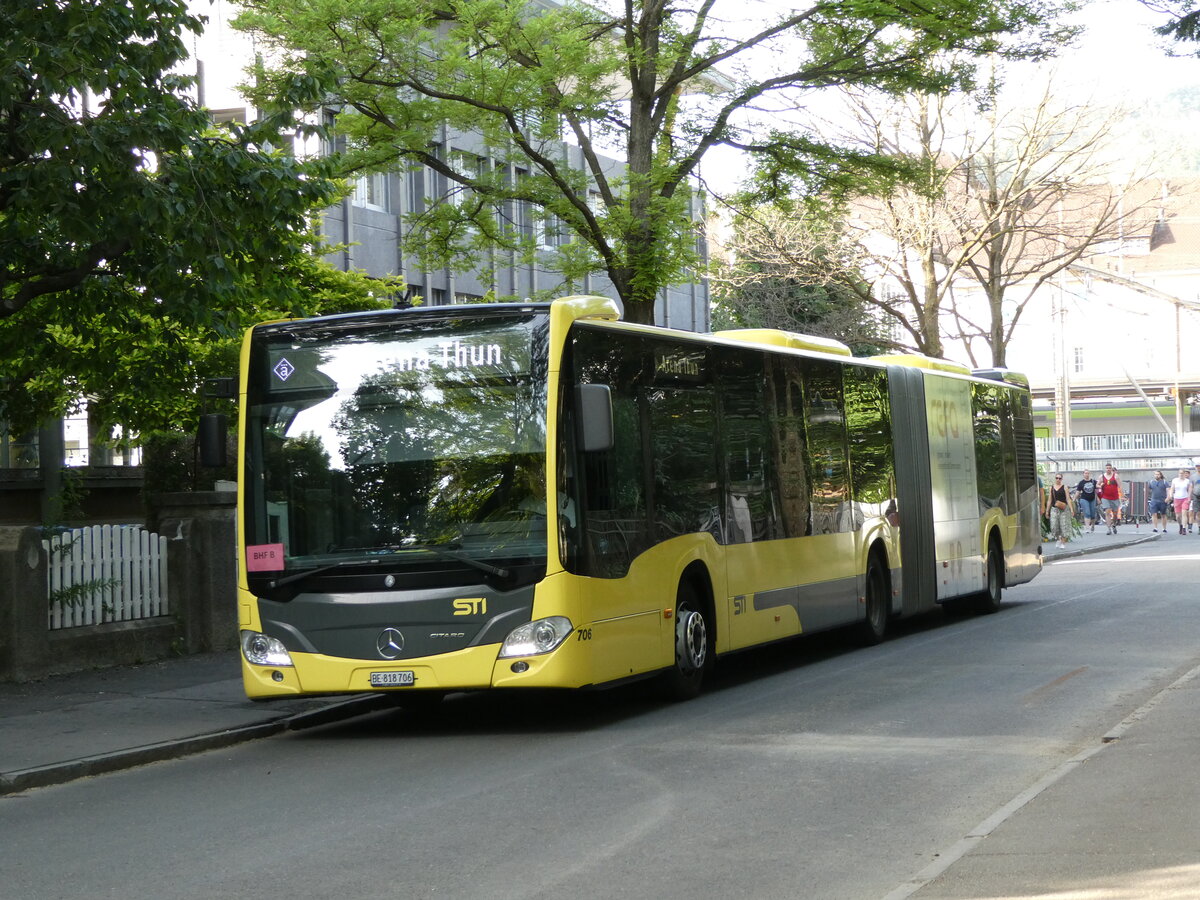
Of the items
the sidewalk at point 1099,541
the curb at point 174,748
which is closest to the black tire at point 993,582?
the curb at point 174,748

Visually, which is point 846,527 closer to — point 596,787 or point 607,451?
point 607,451

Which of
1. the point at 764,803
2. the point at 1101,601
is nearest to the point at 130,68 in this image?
the point at 764,803

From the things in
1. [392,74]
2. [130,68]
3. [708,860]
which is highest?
[392,74]

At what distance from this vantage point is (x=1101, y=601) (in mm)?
21625

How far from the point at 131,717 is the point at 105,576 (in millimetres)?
3592

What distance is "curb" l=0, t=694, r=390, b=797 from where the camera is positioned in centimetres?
958

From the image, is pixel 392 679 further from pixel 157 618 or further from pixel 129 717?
pixel 157 618

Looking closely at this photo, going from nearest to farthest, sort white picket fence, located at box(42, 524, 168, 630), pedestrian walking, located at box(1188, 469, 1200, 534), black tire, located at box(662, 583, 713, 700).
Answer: black tire, located at box(662, 583, 713, 700) → white picket fence, located at box(42, 524, 168, 630) → pedestrian walking, located at box(1188, 469, 1200, 534)

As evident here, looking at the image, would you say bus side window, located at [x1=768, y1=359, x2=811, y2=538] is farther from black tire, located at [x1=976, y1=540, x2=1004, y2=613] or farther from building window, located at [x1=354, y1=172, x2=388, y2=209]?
building window, located at [x1=354, y1=172, x2=388, y2=209]

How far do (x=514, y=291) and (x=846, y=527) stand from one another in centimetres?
2514

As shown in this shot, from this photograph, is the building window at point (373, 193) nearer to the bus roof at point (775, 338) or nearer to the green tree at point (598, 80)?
the green tree at point (598, 80)

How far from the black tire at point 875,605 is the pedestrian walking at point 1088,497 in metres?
31.1

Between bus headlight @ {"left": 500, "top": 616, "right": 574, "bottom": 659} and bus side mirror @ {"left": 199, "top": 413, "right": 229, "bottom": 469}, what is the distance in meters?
2.46

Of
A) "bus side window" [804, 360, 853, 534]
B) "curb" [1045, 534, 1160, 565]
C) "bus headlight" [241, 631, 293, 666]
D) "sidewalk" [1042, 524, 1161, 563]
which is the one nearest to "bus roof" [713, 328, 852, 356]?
"bus side window" [804, 360, 853, 534]
